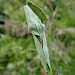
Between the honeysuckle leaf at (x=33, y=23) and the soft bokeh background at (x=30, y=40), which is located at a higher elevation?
the honeysuckle leaf at (x=33, y=23)

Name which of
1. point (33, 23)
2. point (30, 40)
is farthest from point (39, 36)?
point (30, 40)

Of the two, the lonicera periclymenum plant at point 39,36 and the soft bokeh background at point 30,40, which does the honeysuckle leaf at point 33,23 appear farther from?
the soft bokeh background at point 30,40

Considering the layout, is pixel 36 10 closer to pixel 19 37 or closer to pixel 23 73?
pixel 23 73

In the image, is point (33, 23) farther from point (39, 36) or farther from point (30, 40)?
point (30, 40)

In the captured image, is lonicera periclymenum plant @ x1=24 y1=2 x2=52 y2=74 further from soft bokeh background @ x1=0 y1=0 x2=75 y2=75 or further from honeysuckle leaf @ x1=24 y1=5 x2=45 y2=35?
soft bokeh background @ x1=0 y1=0 x2=75 y2=75

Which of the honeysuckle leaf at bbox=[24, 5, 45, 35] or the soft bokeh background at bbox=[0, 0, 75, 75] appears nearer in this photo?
the honeysuckle leaf at bbox=[24, 5, 45, 35]

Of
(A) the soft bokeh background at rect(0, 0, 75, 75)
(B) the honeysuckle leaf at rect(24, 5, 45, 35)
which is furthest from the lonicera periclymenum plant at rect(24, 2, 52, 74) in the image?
(A) the soft bokeh background at rect(0, 0, 75, 75)

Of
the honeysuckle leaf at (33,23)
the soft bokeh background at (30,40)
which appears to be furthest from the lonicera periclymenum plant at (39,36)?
the soft bokeh background at (30,40)

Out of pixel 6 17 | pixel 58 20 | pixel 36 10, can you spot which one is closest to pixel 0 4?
pixel 6 17
